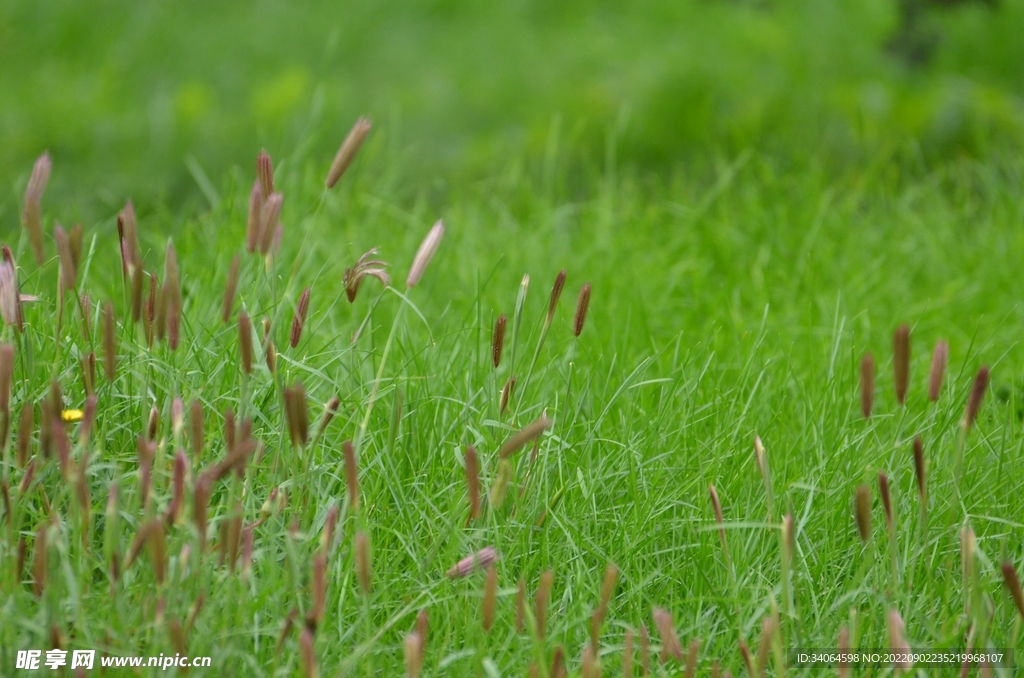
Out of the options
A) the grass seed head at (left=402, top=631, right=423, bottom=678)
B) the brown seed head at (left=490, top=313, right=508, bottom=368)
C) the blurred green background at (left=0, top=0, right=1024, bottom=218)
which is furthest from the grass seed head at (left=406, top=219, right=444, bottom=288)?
the blurred green background at (left=0, top=0, right=1024, bottom=218)

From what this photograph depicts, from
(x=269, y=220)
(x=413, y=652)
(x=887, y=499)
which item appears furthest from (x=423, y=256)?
(x=887, y=499)

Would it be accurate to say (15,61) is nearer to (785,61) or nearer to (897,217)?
(785,61)

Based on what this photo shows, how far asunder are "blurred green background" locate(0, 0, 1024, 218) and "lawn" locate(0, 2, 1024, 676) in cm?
6

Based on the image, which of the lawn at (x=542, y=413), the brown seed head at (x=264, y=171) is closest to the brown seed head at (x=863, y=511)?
the lawn at (x=542, y=413)

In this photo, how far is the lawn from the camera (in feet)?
4.89

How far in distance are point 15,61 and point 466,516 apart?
6271mm

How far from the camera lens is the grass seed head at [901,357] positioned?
4.44ft

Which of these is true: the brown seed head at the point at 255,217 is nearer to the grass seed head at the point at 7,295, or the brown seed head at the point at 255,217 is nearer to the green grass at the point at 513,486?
the green grass at the point at 513,486

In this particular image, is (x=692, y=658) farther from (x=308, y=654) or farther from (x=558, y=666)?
(x=308, y=654)

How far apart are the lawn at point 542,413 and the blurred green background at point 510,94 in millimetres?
64

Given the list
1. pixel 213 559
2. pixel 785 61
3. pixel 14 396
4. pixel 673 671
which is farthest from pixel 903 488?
pixel 785 61

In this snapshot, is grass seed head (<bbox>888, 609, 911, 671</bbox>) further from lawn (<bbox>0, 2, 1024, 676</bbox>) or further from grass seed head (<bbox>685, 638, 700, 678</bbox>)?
grass seed head (<bbox>685, 638, 700, 678</bbox>)

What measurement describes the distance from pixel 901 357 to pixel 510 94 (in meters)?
5.09

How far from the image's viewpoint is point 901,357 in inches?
54.2
